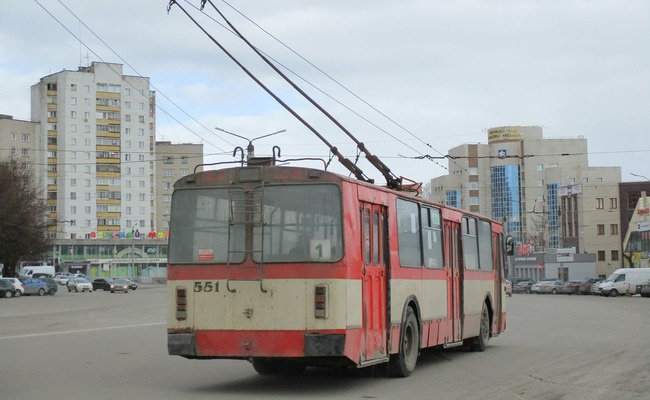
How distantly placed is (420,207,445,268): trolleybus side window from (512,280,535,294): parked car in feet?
244

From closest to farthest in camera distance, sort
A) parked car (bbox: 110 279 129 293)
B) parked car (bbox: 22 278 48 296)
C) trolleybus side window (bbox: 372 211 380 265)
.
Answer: trolleybus side window (bbox: 372 211 380 265), parked car (bbox: 22 278 48 296), parked car (bbox: 110 279 129 293)

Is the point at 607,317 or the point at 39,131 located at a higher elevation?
the point at 39,131

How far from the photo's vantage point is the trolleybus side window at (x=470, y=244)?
59.1 feet

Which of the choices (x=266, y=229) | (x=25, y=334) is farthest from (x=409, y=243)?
(x=25, y=334)

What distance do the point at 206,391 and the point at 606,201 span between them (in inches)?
4104

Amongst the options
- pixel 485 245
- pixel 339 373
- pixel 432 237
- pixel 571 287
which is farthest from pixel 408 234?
pixel 571 287

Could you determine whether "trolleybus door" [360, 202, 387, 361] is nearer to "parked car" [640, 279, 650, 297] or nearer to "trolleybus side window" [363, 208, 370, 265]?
"trolleybus side window" [363, 208, 370, 265]

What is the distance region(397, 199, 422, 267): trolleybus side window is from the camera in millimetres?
14078

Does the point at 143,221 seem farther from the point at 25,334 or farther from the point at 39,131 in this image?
the point at 25,334

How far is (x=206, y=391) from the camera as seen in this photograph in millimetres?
12391

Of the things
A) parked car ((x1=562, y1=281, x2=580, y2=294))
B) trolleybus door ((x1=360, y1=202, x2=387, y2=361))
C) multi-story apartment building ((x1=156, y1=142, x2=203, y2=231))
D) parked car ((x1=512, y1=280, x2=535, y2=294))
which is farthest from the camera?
multi-story apartment building ((x1=156, y1=142, x2=203, y2=231))

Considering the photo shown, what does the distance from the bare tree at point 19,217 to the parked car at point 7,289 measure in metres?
5.94

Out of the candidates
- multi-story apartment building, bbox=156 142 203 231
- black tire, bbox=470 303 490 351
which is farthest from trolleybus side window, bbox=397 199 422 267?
multi-story apartment building, bbox=156 142 203 231

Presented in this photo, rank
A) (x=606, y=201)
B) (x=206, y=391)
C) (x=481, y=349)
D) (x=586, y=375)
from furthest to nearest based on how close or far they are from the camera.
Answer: (x=606, y=201) < (x=481, y=349) < (x=586, y=375) < (x=206, y=391)
